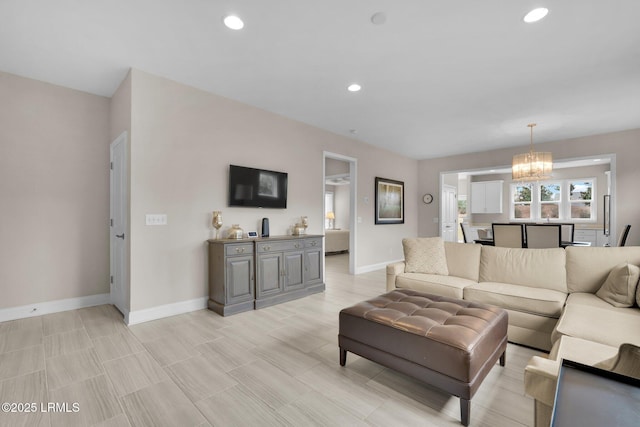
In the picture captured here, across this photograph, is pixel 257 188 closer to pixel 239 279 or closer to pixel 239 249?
pixel 239 249

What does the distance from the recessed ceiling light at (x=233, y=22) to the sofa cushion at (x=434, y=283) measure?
3.05 meters

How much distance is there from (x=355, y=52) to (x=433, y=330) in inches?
97.6

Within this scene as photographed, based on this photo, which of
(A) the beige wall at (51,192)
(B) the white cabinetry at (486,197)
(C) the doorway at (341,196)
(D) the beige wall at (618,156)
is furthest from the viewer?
(B) the white cabinetry at (486,197)

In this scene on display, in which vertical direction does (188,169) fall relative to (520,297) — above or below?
above

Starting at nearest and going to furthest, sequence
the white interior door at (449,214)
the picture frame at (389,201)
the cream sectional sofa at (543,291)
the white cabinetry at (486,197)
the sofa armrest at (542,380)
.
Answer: the sofa armrest at (542,380) → the cream sectional sofa at (543,291) → the picture frame at (389,201) → the white interior door at (449,214) → the white cabinetry at (486,197)

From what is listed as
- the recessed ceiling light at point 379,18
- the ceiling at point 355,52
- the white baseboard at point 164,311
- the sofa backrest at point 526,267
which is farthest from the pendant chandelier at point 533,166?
the white baseboard at point 164,311

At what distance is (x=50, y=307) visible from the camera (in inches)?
131

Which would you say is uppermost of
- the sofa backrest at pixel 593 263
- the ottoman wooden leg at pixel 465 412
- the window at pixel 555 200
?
the window at pixel 555 200

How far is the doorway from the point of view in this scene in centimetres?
571

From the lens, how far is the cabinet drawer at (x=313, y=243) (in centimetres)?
421

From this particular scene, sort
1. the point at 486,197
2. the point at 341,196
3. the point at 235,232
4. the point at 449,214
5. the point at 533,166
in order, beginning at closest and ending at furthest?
1. the point at 235,232
2. the point at 533,166
3. the point at 449,214
4. the point at 486,197
5. the point at 341,196

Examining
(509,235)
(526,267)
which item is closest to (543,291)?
(526,267)

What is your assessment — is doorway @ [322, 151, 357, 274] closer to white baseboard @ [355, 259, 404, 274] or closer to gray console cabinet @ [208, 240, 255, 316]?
white baseboard @ [355, 259, 404, 274]

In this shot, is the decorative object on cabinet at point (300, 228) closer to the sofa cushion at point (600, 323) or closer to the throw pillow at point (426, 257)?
the throw pillow at point (426, 257)
